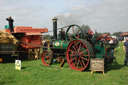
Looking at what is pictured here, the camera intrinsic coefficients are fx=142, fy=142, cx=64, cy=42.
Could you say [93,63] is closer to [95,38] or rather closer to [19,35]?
[95,38]

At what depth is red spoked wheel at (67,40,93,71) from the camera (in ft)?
19.1

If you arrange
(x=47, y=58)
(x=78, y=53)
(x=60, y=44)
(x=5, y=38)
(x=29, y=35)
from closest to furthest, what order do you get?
1. (x=78, y=53)
2. (x=60, y=44)
3. (x=47, y=58)
4. (x=5, y=38)
5. (x=29, y=35)

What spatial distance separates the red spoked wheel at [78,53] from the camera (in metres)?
5.83

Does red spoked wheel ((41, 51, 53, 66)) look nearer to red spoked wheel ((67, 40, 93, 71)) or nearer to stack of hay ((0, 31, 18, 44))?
red spoked wheel ((67, 40, 93, 71))

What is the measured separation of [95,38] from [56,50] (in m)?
2.52

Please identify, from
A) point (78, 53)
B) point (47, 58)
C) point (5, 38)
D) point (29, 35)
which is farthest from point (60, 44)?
point (29, 35)

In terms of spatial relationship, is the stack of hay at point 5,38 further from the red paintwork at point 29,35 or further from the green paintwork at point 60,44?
the green paintwork at point 60,44

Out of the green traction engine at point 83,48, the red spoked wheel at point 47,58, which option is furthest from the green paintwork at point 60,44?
the red spoked wheel at point 47,58

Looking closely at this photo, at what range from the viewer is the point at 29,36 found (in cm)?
1009

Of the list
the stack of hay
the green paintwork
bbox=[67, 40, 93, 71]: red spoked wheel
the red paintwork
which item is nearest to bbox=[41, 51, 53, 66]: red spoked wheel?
the green paintwork

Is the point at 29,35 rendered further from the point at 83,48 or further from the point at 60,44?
the point at 83,48

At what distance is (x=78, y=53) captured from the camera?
20.2 ft

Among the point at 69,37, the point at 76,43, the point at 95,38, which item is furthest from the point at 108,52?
the point at 69,37

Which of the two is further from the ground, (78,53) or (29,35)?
(29,35)
